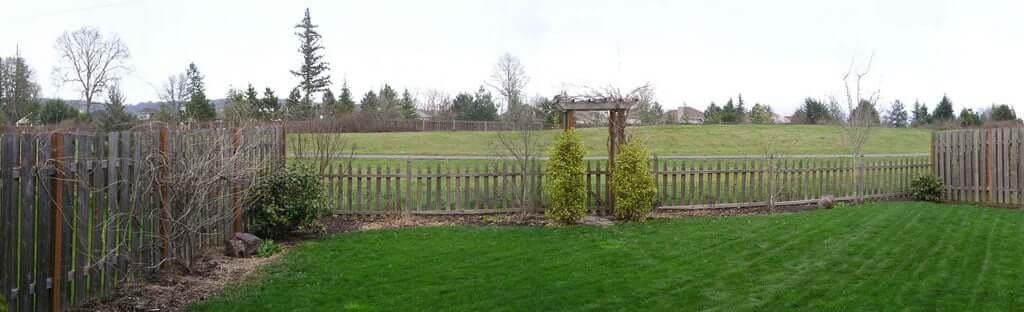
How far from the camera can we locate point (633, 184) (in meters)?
10.3

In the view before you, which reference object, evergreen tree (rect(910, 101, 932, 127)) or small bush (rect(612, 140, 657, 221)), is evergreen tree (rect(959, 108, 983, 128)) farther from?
small bush (rect(612, 140, 657, 221))

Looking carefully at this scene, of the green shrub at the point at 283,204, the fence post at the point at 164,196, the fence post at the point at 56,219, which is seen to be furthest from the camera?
the green shrub at the point at 283,204

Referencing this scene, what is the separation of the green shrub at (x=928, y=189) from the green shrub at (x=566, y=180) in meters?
7.99

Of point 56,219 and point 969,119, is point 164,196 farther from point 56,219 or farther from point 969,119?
point 969,119

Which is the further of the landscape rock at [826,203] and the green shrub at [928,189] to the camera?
the green shrub at [928,189]

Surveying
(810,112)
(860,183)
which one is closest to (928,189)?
(860,183)

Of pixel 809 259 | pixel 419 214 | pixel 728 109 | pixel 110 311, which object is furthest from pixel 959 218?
pixel 728 109

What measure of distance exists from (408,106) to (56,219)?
50536 millimetres

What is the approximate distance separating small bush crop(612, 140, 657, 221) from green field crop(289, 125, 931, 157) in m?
14.1

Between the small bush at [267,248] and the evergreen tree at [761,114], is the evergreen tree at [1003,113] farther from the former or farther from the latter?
the small bush at [267,248]

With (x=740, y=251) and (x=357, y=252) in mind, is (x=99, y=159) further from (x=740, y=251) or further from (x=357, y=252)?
(x=740, y=251)

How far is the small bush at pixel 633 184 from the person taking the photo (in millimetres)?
10328

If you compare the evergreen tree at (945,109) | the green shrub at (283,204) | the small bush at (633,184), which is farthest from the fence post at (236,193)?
the evergreen tree at (945,109)

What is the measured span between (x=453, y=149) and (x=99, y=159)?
77.3ft
